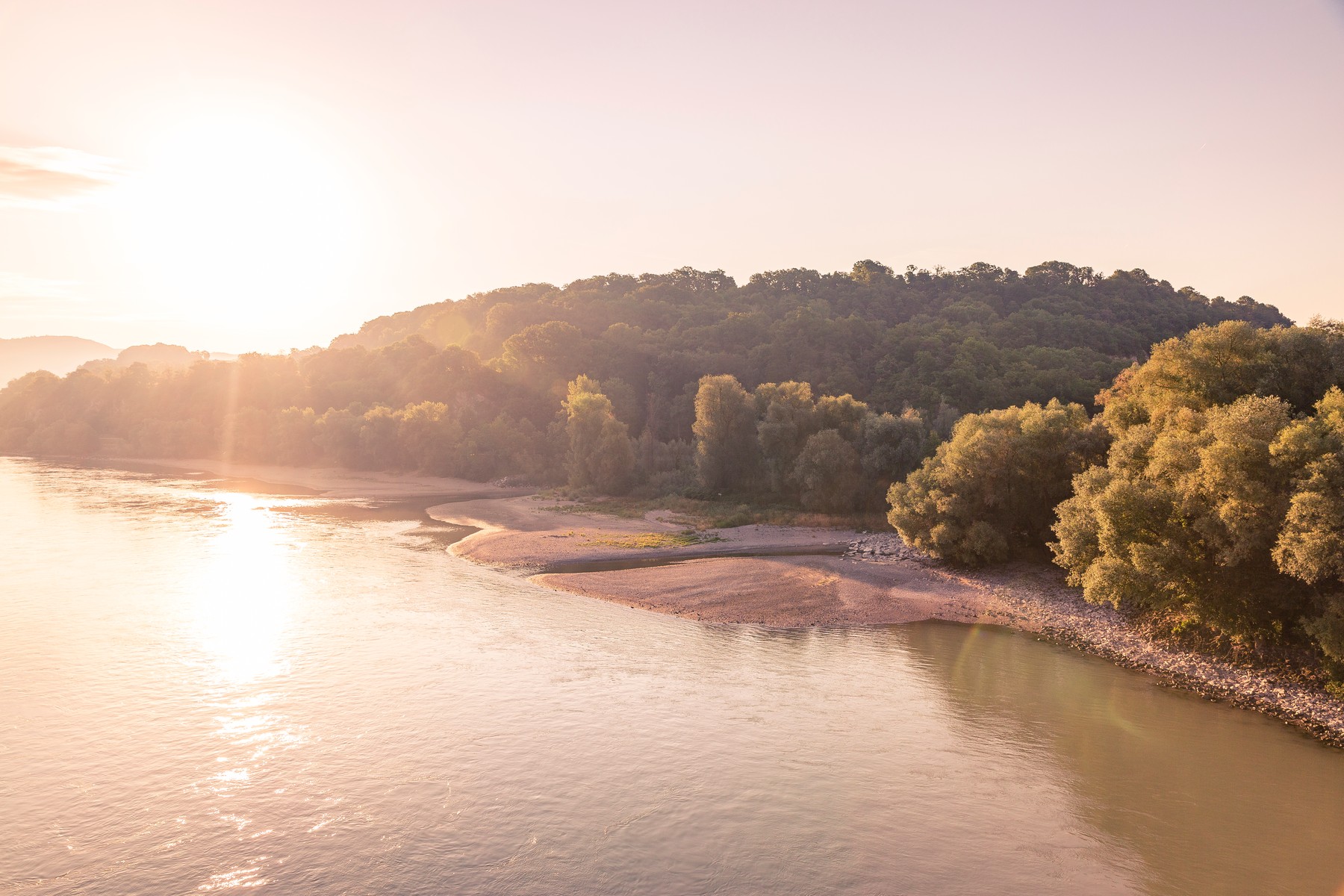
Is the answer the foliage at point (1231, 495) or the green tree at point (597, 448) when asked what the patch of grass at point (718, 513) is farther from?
the foliage at point (1231, 495)

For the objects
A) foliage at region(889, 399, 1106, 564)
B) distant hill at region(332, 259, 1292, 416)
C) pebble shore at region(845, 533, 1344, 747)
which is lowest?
pebble shore at region(845, 533, 1344, 747)

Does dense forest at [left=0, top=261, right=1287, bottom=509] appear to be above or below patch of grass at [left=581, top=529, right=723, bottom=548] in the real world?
above

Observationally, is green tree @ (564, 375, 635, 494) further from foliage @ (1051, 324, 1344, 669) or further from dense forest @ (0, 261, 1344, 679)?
foliage @ (1051, 324, 1344, 669)

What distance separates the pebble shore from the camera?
24562 millimetres

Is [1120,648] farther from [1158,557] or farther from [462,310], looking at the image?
[462,310]

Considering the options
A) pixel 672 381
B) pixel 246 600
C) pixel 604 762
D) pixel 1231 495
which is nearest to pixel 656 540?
pixel 246 600

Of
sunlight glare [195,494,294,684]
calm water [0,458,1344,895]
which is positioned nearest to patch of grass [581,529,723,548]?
calm water [0,458,1344,895]

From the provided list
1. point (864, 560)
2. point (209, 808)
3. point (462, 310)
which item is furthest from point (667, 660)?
point (462, 310)

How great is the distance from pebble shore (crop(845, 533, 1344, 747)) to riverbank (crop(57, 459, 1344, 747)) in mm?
58

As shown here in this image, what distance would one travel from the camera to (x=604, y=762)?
70.9ft

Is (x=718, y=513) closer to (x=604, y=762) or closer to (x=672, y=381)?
(x=672, y=381)

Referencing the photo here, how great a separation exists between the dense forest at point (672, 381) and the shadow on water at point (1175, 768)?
35161 mm

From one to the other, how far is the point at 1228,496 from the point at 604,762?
2204 cm

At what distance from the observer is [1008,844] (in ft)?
59.0
